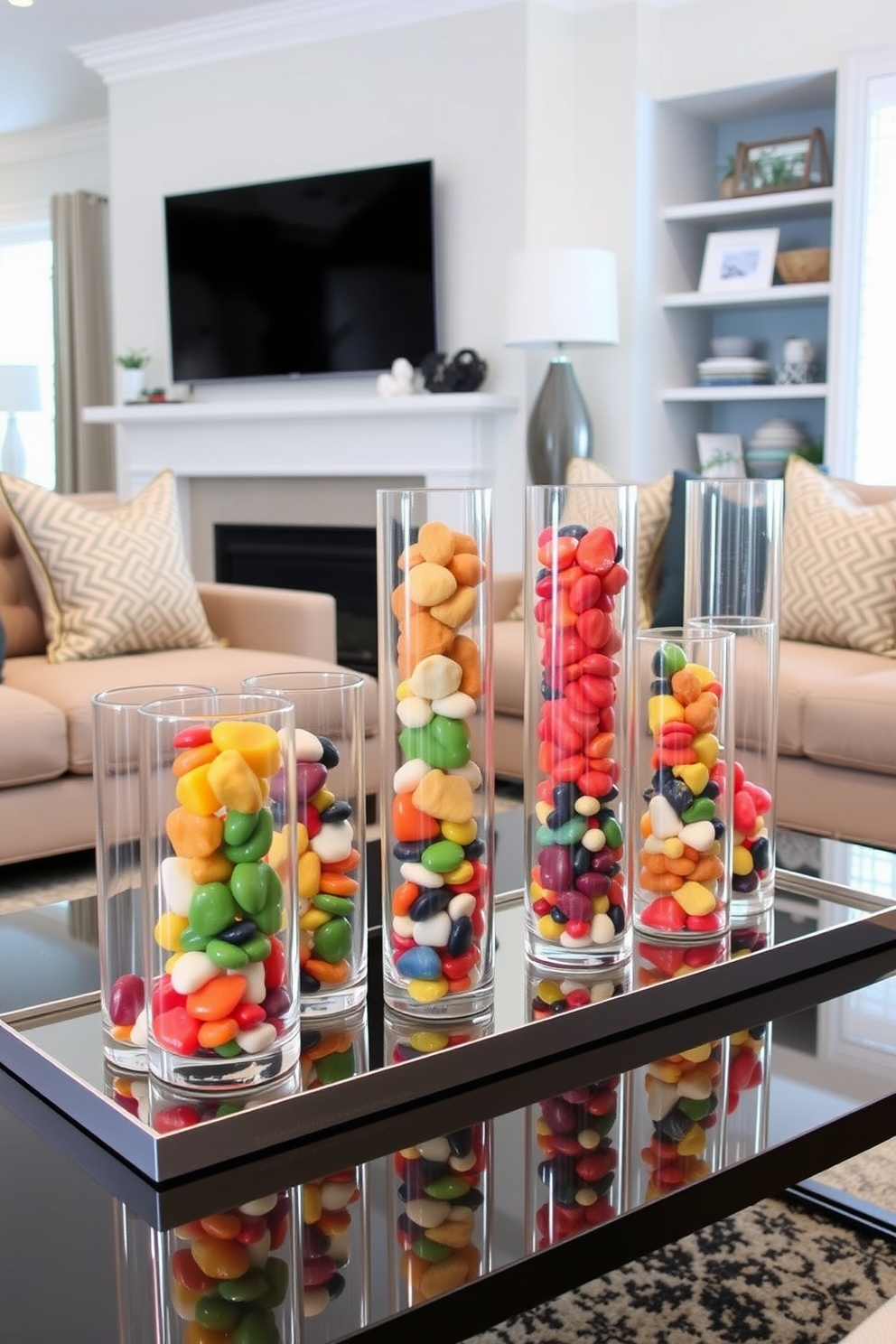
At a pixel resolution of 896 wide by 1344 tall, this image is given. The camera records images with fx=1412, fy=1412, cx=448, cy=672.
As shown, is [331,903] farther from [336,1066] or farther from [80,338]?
[80,338]

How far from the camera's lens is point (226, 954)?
2.93 ft

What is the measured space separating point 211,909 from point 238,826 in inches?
2.3

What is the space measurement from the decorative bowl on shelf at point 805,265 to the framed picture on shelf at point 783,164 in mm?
231

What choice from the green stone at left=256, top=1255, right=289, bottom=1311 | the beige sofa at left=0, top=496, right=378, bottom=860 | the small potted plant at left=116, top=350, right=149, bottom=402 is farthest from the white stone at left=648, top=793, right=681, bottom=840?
the small potted plant at left=116, top=350, right=149, bottom=402

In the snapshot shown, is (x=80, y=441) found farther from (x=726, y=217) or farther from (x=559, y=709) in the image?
(x=559, y=709)

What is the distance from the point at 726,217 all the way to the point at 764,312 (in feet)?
1.32

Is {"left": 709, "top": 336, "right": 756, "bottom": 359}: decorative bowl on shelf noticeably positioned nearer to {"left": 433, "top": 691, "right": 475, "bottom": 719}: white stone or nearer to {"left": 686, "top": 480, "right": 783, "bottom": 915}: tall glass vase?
{"left": 686, "top": 480, "right": 783, "bottom": 915}: tall glass vase

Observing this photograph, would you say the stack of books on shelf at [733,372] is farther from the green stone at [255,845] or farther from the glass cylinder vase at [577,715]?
the green stone at [255,845]

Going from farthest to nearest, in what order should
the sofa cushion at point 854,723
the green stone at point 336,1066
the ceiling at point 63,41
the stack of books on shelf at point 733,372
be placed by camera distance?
the ceiling at point 63,41 < the stack of books on shelf at point 733,372 < the sofa cushion at point 854,723 < the green stone at point 336,1066

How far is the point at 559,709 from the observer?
1130 millimetres

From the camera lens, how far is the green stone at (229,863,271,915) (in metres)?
0.88

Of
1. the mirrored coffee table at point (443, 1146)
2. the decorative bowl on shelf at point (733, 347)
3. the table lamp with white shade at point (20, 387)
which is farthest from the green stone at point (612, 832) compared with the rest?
the table lamp with white shade at point (20, 387)

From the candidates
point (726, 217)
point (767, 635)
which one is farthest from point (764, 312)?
point (767, 635)

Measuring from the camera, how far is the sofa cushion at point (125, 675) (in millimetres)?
2859
